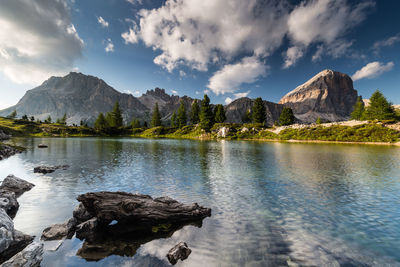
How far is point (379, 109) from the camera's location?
97562 mm

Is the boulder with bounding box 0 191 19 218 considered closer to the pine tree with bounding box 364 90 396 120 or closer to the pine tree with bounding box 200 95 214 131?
the pine tree with bounding box 200 95 214 131

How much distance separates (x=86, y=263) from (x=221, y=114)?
5216 inches

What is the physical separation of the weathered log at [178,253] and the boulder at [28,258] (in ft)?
15.7

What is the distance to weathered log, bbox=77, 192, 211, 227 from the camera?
9.77 meters

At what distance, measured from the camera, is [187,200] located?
13.7m

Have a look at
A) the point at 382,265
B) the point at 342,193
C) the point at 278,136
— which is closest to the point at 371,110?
the point at 278,136

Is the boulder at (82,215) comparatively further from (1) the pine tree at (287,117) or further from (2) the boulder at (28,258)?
(1) the pine tree at (287,117)

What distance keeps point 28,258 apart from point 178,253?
5256 mm

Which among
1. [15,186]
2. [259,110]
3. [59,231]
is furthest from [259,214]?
[259,110]

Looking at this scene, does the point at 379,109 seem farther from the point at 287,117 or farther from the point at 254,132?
the point at 254,132

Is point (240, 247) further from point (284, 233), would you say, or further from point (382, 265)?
point (382, 265)

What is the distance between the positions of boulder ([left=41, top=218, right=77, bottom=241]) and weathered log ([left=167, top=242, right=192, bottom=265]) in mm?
5208

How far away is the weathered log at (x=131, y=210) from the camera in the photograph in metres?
9.77

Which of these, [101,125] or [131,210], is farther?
[101,125]
